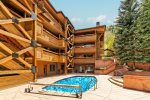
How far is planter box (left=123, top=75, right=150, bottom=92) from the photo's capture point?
493 inches

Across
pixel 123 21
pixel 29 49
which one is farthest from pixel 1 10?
pixel 123 21

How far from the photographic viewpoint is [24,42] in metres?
15.9

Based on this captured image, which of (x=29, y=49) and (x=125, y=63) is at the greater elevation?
(x=29, y=49)

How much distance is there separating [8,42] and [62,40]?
1295 cm

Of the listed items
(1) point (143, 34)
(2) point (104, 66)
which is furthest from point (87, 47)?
(1) point (143, 34)

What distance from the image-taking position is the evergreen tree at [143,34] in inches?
847

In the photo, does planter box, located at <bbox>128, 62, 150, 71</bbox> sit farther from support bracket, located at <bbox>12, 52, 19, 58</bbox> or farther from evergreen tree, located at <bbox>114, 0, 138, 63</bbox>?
support bracket, located at <bbox>12, 52, 19, 58</bbox>

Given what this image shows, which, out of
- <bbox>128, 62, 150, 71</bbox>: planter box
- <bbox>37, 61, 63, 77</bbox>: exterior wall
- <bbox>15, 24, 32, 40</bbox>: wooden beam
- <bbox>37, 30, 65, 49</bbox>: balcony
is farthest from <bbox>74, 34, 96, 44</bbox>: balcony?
<bbox>15, 24, 32, 40</bbox>: wooden beam

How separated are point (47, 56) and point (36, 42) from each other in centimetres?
443

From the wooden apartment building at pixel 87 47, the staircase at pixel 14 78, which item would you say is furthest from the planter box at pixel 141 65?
the staircase at pixel 14 78

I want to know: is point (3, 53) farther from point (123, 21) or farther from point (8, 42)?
point (123, 21)

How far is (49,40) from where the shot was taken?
2277 centimetres

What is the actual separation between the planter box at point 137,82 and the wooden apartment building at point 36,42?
9.79 m

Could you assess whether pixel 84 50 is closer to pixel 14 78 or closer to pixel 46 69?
pixel 46 69
